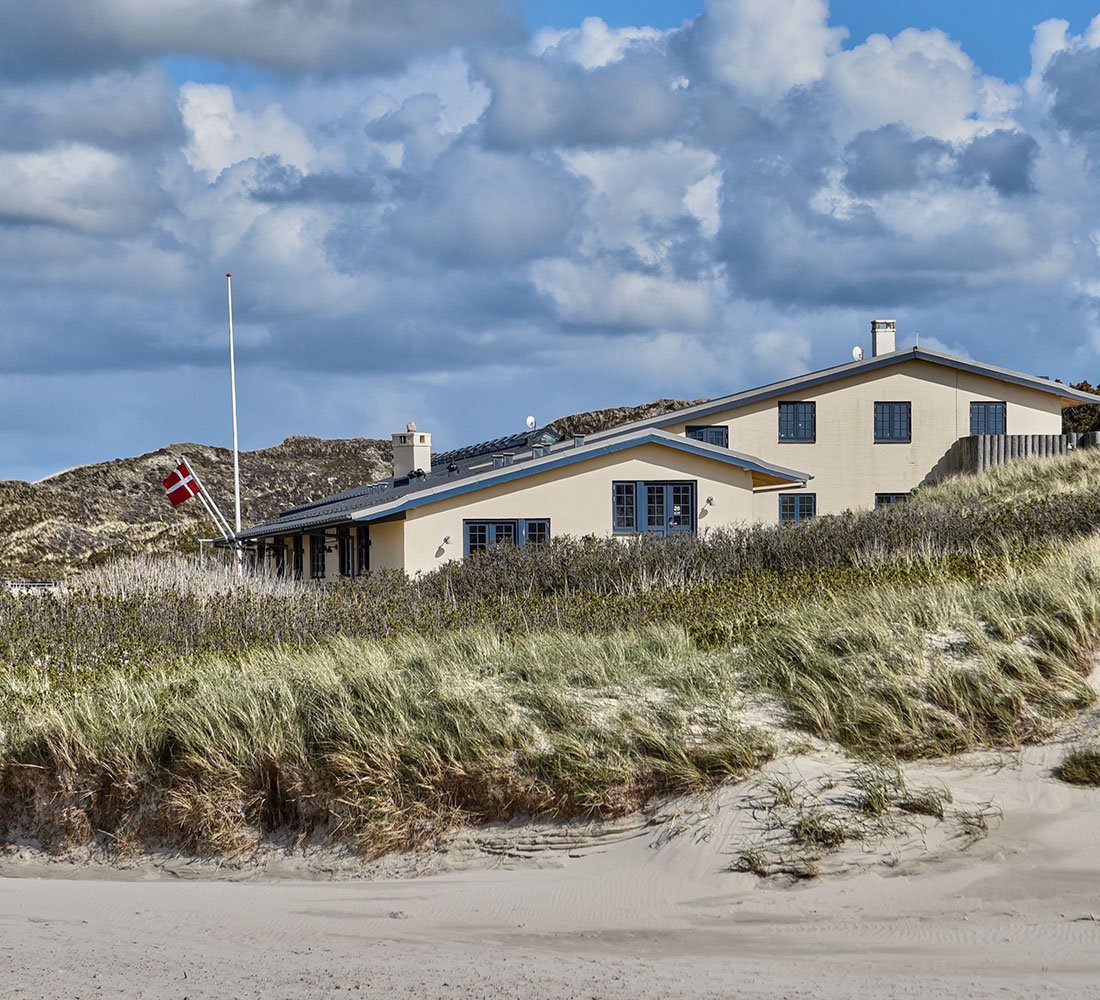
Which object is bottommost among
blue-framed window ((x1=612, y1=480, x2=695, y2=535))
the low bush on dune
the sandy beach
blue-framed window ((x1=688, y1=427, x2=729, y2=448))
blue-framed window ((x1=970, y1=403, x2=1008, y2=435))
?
the sandy beach

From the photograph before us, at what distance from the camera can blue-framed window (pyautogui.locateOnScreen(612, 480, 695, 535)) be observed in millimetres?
31344

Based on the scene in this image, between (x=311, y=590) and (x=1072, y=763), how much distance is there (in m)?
15.0

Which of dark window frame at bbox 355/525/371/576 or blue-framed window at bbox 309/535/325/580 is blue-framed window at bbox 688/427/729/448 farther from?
dark window frame at bbox 355/525/371/576

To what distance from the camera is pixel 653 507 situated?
31703 mm

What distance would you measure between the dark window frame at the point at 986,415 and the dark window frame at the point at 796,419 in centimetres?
464

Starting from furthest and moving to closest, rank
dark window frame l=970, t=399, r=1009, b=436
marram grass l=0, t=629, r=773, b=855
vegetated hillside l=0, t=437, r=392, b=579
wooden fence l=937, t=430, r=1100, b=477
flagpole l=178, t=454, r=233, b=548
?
vegetated hillside l=0, t=437, r=392, b=579 < dark window frame l=970, t=399, r=1009, b=436 < flagpole l=178, t=454, r=233, b=548 < wooden fence l=937, t=430, r=1100, b=477 < marram grass l=0, t=629, r=773, b=855

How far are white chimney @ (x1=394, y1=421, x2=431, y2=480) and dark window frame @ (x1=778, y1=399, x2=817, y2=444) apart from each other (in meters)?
10.1

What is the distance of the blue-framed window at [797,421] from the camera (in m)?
39.2

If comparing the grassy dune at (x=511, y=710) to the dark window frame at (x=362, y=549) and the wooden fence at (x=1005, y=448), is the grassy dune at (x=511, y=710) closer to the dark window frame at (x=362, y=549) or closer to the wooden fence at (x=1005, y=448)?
the dark window frame at (x=362, y=549)

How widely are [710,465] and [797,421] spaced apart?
312 inches

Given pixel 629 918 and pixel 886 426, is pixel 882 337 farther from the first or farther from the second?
pixel 629 918

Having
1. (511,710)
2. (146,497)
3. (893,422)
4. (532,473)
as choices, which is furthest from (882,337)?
(146,497)

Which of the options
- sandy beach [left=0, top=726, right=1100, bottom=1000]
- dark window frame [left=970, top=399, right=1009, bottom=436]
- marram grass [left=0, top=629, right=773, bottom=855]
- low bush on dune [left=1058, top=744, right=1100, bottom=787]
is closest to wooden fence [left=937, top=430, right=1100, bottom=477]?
dark window frame [left=970, top=399, right=1009, bottom=436]

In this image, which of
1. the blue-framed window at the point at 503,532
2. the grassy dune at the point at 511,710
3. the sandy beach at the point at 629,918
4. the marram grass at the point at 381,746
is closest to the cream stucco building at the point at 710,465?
the blue-framed window at the point at 503,532
